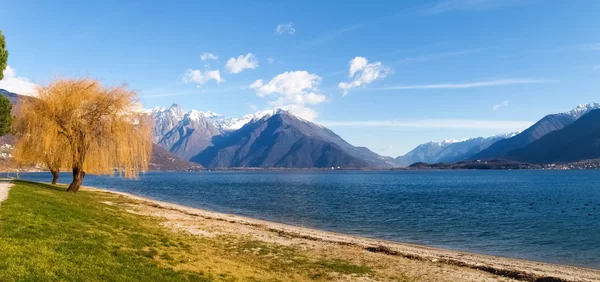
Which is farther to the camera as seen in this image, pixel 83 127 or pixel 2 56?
pixel 83 127

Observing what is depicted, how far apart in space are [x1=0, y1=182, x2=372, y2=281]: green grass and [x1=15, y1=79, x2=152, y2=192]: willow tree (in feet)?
60.7

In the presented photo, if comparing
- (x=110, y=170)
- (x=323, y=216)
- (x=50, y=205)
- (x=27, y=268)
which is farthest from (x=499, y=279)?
(x=110, y=170)

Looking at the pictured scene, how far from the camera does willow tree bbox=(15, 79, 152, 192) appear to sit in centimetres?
4703

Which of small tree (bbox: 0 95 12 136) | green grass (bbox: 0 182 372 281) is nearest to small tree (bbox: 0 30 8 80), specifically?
small tree (bbox: 0 95 12 136)

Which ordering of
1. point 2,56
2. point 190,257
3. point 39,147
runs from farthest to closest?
point 39,147
point 2,56
point 190,257

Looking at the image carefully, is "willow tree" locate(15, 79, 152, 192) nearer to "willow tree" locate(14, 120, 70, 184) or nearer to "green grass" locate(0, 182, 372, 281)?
"willow tree" locate(14, 120, 70, 184)

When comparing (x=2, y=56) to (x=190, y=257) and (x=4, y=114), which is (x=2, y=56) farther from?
(x=190, y=257)

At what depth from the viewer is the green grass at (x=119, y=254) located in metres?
15.5

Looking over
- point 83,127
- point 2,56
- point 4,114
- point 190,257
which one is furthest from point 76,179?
point 190,257

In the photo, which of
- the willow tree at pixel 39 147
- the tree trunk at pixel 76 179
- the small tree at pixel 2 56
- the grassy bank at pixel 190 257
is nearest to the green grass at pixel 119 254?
the grassy bank at pixel 190 257

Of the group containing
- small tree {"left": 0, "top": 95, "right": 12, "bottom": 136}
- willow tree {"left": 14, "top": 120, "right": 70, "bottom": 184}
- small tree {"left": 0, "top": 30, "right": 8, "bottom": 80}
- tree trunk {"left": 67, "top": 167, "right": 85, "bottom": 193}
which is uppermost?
small tree {"left": 0, "top": 30, "right": 8, "bottom": 80}

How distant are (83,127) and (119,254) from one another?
3322 centimetres

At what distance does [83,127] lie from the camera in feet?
156

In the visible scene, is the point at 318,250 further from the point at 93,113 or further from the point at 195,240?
the point at 93,113
